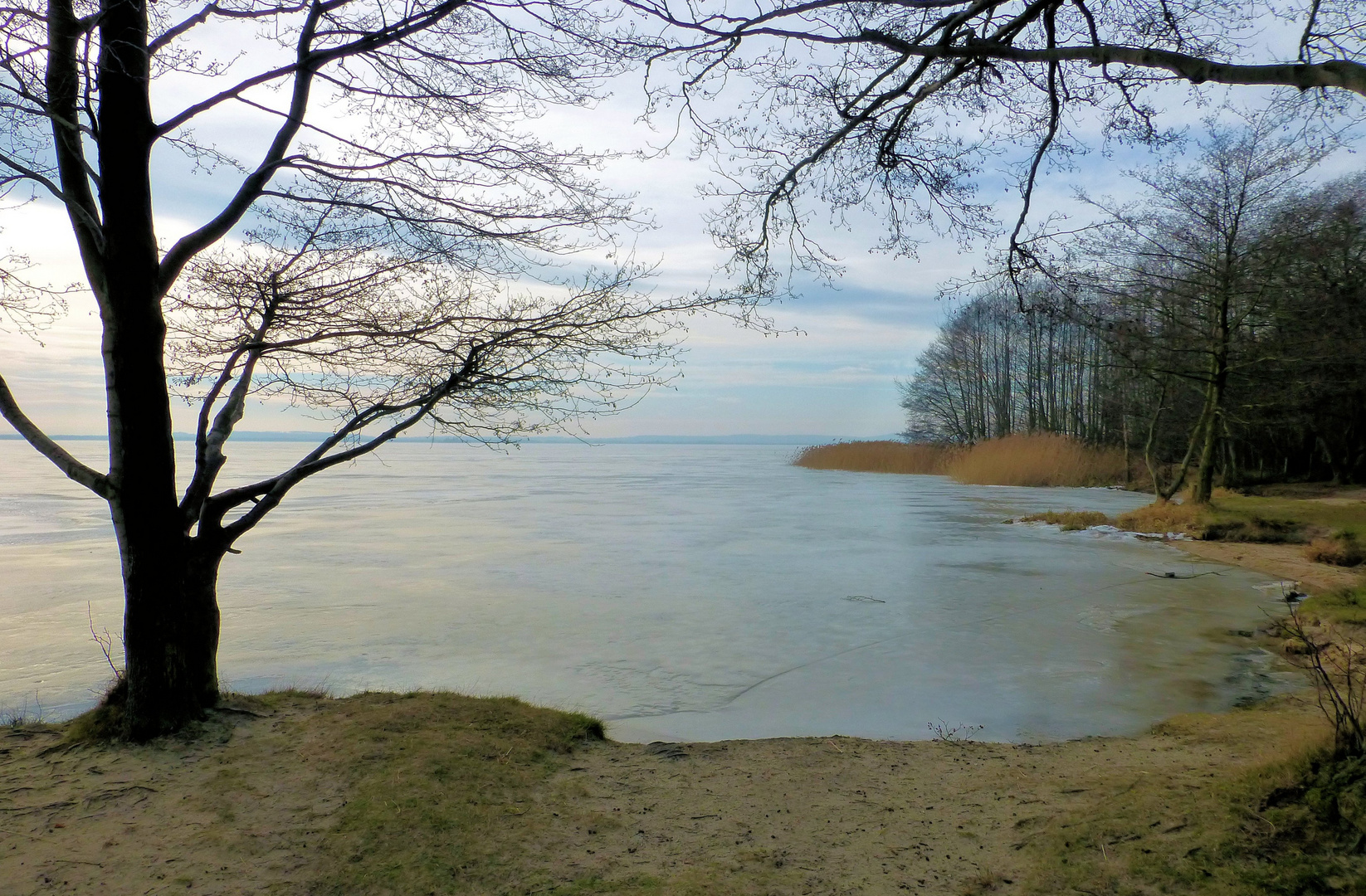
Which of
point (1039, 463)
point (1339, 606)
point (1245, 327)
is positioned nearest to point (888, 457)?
point (1039, 463)

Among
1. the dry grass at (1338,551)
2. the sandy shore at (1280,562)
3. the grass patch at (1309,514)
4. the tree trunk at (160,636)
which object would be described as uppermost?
the tree trunk at (160,636)

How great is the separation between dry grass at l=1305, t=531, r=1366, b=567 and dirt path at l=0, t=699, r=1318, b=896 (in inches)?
357

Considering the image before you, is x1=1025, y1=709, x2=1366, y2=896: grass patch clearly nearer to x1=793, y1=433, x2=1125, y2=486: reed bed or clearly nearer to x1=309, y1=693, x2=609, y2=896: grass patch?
x1=309, y1=693, x2=609, y2=896: grass patch

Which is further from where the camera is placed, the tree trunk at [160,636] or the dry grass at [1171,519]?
the dry grass at [1171,519]

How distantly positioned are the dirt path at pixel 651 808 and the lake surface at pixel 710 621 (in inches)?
39.6

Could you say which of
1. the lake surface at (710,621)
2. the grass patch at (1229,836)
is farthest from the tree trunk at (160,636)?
the grass patch at (1229,836)

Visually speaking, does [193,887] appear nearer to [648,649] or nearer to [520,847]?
[520,847]

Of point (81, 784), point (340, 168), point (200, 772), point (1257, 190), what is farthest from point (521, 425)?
point (1257, 190)

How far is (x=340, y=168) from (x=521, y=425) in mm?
1776

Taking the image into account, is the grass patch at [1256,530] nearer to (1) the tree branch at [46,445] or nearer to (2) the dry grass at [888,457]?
(1) the tree branch at [46,445]

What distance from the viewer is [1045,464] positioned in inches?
1171

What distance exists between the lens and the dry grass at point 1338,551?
1158cm

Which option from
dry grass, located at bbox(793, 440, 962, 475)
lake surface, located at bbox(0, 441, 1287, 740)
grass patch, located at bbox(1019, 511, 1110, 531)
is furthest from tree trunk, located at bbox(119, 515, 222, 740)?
dry grass, located at bbox(793, 440, 962, 475)

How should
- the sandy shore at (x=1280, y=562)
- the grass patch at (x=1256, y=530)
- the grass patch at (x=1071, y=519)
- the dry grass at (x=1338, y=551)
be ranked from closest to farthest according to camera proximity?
the sandy shore at (x=1280, y=562), the dry grass at (x=1338, y=551), the grass patch at (x=1256, y=530), the grass patch at (x=1071, y=519)
